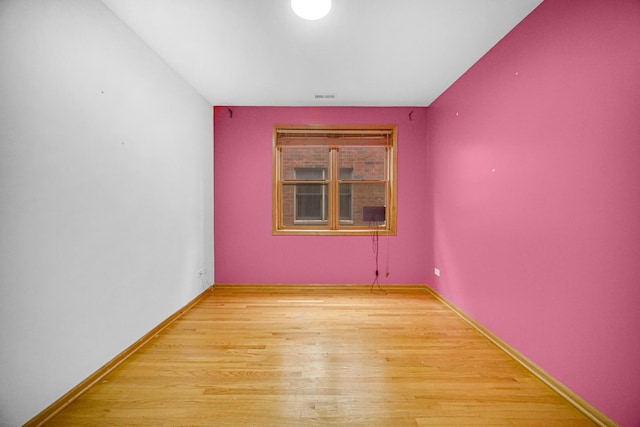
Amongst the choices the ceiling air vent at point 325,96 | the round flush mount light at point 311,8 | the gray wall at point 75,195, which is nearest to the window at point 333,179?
the ceiling air vent at point 325,96

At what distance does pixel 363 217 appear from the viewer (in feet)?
13.0

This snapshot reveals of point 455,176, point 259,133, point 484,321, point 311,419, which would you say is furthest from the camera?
point 259,133

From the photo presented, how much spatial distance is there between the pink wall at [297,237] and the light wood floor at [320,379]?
110 centimetres

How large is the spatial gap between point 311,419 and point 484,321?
209cm

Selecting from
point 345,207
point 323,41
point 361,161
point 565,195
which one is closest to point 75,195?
point 323,41

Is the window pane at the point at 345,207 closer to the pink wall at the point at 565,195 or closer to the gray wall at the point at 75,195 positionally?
the pink wall at the point at 565,195

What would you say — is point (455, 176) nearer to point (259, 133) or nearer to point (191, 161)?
point (259, 133)

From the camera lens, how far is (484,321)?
281cm

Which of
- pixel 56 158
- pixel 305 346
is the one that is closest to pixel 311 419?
pixel 305 346

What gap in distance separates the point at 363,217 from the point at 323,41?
227cm

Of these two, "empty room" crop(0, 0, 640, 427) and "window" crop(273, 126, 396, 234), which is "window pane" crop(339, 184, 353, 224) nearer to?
"window" crop(273, 126, 396, 234)

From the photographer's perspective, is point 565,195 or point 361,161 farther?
point 361,161

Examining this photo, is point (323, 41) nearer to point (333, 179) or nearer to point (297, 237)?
point (333, 179)

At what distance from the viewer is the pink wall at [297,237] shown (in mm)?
4250
